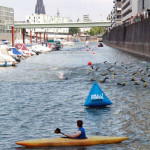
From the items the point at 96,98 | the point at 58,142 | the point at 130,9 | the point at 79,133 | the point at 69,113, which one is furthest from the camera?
the point at 130,9

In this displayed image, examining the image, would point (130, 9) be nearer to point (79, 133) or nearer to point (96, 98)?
point (96, 98)

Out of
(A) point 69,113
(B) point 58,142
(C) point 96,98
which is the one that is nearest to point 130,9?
(C) point 96,98

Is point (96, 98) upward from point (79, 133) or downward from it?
upward

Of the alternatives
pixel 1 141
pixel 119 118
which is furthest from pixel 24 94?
pixel 1 141

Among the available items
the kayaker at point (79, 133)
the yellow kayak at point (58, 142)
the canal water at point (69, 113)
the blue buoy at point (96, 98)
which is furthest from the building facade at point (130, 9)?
the kayaker at point (79, 133)

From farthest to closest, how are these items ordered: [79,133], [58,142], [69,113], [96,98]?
[96,98] < [69,113] < [58,142] < [79,133]

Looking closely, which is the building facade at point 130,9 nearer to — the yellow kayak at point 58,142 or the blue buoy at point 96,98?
the blue buoy at point 96,98

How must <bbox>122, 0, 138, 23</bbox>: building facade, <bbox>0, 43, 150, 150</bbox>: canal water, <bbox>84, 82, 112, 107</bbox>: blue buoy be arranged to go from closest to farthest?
<bbox>0, 43, 150, 150</bbox>: canal water
<bbox>84, 82, 112, 107</bbox>: blue buoy
<bbox>122, 0, 138, 23</bbox>: building facade

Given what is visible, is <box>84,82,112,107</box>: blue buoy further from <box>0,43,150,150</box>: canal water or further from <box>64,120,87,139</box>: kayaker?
<box>64,120,87,139</box>: kayaker

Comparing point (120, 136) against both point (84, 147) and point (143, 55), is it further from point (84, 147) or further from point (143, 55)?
point (143, 55)

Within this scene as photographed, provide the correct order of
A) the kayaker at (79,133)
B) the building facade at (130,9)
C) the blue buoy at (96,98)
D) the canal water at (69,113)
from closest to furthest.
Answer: the kayaker at (79,133), the canal water at (69,113), the blue buoy at (96,98), the building facade at (130,9)

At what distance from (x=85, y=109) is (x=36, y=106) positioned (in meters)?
3.65

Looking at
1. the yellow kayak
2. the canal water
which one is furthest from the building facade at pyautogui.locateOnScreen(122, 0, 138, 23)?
the yellow kayak

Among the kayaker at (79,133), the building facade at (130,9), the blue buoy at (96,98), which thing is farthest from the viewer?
the building facade at (130,9)
